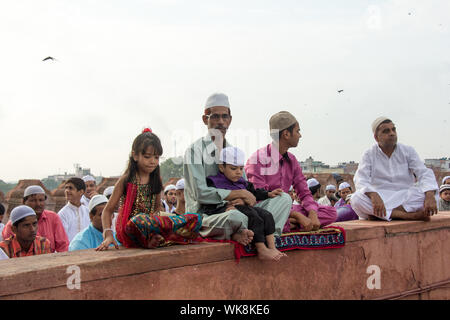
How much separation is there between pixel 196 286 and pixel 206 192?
73cm

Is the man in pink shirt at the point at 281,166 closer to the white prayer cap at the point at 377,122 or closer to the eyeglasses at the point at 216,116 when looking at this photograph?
the eyeglasses at the point at 216,116

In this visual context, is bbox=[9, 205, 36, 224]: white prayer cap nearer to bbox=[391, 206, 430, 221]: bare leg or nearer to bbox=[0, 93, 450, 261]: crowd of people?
bbox=[0, 93, 450, 261]: crowd of people

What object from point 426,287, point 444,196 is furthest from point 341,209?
point 444,196

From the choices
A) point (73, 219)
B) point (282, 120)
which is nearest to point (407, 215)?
point (282, 120)

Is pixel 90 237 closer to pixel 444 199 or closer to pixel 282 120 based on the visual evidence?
pixel 282 120

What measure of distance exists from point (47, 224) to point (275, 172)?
2.89m

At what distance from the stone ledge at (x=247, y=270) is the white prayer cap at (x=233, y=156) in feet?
2.13

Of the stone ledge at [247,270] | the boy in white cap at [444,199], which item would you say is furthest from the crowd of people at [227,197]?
the boy in white cap at [444,199]

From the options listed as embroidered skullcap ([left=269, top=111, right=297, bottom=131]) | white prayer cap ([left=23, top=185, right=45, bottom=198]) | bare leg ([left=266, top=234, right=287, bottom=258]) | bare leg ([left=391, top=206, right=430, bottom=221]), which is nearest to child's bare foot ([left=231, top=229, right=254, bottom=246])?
bare leg ([left=266, top=234, right=287, bottom=258])

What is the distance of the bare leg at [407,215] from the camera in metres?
4.89

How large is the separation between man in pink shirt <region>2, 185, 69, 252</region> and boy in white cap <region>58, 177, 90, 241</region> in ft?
2.20

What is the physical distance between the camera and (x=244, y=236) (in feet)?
10.5

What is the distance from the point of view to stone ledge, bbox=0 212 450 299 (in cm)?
249

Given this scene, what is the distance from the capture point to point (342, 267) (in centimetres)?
403
